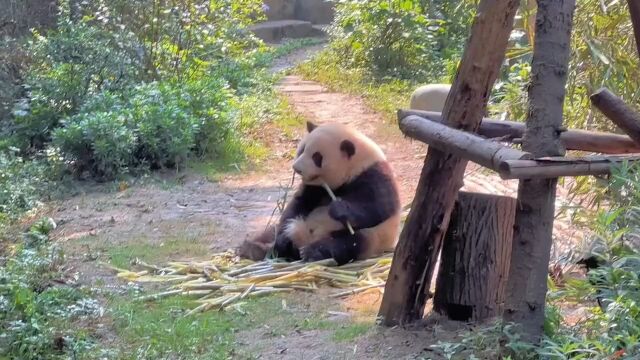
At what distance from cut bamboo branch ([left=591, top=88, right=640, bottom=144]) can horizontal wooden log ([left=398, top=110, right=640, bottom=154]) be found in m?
0.14

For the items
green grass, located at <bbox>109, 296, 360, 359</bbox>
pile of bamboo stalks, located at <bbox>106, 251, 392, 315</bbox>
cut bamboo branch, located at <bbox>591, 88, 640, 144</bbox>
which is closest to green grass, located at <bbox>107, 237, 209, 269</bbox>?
pile of bamboo stalks, located at <bbox>106, 251, 392, 315</bbox>

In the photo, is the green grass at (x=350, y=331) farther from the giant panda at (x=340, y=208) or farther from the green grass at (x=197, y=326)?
the giant panda at (x=340, y=208)

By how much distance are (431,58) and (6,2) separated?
5.87 metres

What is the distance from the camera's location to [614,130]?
6.76 m

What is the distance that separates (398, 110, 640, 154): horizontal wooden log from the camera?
4586 mm

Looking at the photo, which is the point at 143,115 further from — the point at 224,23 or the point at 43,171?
the point at 224,23

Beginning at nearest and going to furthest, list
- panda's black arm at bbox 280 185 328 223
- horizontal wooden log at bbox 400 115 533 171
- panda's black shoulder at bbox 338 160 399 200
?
horizontal wooden log at bbox 400 115 533 171 < panda's black shoulder at bbox 338 160 399 200 < panda's black arm at bbox 280 185 328 223

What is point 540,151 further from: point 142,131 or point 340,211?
point 142,131

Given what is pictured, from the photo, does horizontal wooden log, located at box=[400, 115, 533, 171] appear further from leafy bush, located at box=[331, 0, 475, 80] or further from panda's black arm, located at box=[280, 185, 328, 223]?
leafy bush, located at box=[331, 0, 475, 80]

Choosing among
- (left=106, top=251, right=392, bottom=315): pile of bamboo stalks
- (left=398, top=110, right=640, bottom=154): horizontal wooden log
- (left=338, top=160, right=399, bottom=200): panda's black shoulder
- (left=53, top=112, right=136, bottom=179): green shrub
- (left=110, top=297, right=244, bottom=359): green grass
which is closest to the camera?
(left=398, top=110, right=640, bottom=154): horizontal wooden log

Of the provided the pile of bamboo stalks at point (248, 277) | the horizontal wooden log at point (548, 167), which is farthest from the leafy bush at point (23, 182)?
the horizontal wooden log at point (548, 167)

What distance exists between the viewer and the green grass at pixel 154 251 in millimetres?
6328

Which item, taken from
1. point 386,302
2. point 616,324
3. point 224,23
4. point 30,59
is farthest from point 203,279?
point 224,23

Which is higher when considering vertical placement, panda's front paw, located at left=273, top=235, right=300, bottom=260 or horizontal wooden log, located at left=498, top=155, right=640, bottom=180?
horizontal wooden log, located at left=498, top=155, right=640, bottom=180
